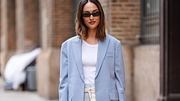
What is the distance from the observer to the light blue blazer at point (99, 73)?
12.9 ft

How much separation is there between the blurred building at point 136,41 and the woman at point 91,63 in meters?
3.35

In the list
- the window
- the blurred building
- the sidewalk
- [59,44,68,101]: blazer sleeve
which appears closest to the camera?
[59,44,68,101]: blazer sleeve

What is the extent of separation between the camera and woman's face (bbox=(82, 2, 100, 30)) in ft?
13.1

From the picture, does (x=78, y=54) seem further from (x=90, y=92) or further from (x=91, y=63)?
(x=90, y=92)

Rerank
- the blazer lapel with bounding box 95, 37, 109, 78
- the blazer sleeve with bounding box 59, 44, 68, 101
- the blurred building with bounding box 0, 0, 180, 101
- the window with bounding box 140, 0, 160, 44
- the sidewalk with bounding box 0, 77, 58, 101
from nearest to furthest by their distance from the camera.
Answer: the blazer lapel with bounding box 95, 37, 109, 78
the blazer sleeve with bounding box 59, 44, 68, 101
the blurred building with bounding box 0, 0, 180, 101
the window with bounding box 140, 0, 160, 44
the sidewalk with bounding box 0, 77, 58, 101

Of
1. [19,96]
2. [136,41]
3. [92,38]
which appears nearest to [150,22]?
[136,41]

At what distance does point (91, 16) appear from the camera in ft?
13.1

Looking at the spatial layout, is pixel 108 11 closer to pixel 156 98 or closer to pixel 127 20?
pixel 127 20

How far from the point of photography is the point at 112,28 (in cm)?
924

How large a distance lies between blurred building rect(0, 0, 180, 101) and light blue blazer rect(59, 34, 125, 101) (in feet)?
11.0

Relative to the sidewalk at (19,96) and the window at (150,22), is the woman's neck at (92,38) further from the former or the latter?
the sidewalk at (19,96)

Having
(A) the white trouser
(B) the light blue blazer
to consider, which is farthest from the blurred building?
(A) the white trouser

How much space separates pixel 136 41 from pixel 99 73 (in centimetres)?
563

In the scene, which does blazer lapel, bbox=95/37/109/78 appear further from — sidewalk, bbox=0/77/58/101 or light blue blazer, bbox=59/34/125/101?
sidewalk, bbox=0/77/58/101
